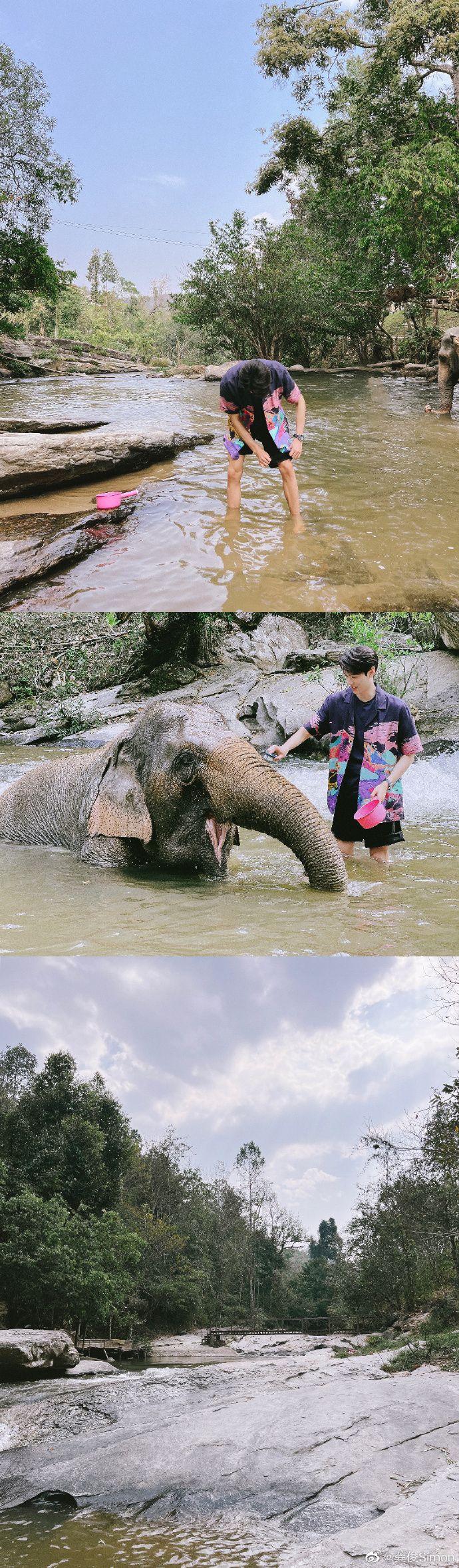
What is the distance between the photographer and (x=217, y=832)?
A: 16.7 feet

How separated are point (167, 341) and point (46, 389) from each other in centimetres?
822

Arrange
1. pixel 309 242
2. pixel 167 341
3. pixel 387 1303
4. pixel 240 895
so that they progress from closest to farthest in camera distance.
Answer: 1. pixel 240 895
2. pixel 387 1303
3. pixel 309 242
4. pixel 167 341

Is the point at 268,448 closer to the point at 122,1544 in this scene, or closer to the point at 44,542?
the point at 44,542

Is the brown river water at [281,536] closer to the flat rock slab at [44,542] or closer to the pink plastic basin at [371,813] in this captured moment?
the flat rock slab at [44,542]

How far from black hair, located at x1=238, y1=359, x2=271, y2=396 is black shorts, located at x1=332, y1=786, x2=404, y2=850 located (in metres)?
3.37

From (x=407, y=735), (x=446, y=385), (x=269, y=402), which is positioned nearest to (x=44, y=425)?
(x=269, y=402)

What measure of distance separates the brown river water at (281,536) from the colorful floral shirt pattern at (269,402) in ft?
1.96

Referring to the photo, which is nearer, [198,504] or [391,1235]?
[198,504]

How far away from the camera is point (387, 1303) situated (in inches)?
352

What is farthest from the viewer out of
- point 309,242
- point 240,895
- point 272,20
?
point 309,242

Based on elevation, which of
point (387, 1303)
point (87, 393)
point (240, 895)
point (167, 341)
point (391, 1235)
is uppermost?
point (167, 341)

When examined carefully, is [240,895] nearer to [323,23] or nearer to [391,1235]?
[391,1235]

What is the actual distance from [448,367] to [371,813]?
35.1ft

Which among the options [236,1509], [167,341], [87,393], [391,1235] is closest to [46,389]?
[87,393]
